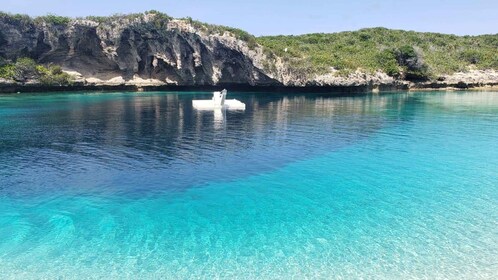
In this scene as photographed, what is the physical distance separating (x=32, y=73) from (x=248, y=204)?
7535 centimetres

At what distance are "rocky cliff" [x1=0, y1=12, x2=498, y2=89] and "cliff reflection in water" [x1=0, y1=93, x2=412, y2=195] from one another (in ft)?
105

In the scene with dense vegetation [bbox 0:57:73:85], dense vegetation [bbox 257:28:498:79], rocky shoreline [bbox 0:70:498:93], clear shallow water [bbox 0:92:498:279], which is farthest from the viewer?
dense vegetation [bbox 257:28:498:79]

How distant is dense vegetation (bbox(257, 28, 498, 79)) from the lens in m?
83.0

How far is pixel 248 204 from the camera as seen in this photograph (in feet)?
54.4

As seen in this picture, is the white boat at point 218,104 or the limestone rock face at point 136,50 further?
the limestone rock face at point 136,50

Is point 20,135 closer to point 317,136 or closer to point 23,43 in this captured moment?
point 317,136

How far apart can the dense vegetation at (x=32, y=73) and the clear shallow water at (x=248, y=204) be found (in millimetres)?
49488

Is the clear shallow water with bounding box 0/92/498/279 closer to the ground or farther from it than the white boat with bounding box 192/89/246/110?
closer to the ground

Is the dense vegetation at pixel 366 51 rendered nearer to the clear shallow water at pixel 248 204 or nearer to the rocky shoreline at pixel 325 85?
the rocky shoreline at pixel 325 85

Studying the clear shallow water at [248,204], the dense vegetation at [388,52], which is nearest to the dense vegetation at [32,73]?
the dense vegetation at [388,52]

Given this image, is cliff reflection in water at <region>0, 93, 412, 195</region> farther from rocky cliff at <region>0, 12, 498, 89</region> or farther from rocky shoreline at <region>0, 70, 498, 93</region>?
rocky shoreline at <region>0, 70, 498, 93</region>

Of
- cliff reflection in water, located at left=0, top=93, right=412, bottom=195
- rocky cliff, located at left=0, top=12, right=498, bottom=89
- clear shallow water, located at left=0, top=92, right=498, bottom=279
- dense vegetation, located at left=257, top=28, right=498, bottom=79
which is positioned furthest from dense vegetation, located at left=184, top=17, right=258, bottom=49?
clear shallow water, located at left=0, top=92, right=498, bottom=279

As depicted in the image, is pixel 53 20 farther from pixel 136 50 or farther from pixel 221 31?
pixel 221 31

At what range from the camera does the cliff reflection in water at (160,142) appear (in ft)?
67.6
